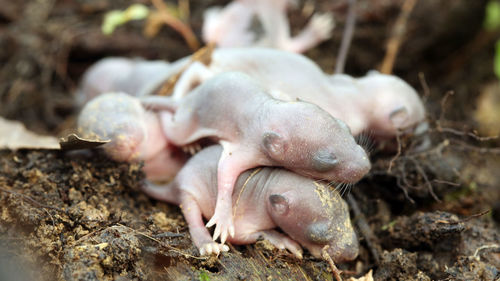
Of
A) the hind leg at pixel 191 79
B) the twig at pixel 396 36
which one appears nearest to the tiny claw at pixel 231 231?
the hind leg at pixel 191 79

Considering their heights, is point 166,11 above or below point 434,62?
above

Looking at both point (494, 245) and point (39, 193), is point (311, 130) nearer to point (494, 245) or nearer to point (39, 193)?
point (494, 245)

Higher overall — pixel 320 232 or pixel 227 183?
pixel 227 183

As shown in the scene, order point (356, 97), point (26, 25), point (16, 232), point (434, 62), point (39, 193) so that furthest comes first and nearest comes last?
point (434, 62), point (26, 25), point (356, 97), point (39, 193), point (16, 232)

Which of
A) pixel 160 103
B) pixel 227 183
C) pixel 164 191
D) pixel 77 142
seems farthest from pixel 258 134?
pixel 77 142

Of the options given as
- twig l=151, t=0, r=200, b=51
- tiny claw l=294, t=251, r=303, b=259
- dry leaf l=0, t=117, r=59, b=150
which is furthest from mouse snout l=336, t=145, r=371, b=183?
twig l=151, t=0, r=200, b=51

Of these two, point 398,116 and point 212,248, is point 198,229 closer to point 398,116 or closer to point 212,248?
point 212,248

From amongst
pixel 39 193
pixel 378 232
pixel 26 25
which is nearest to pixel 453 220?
pixel 378 232
